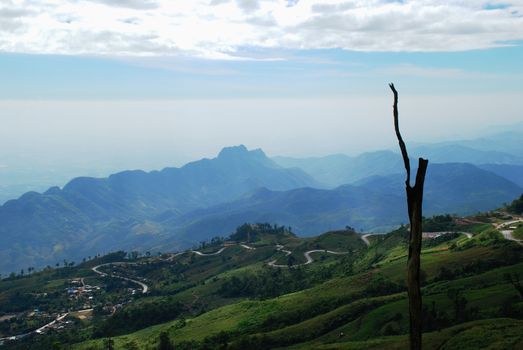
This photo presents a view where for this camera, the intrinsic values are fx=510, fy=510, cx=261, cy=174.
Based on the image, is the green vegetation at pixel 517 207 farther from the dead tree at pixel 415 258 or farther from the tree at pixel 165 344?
the dead tree at pixel 415 258

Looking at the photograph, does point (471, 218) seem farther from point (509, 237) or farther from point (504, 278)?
point (504, 278)

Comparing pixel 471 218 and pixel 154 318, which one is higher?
pixel 471 218

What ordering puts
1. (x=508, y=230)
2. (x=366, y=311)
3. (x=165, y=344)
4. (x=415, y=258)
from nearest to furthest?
(x=415, y=258)
(x=366, y=311)
(x=165, y=344)
(x=508, y=230)

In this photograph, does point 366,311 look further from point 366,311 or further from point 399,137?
point 399,137

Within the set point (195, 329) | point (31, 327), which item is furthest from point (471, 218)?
point (31, 327)

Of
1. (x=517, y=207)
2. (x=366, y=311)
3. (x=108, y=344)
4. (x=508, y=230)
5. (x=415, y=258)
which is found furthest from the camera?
(x=517, y=207)

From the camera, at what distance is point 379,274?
372ft

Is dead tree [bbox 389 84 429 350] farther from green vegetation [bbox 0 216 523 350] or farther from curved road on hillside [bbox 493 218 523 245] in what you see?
curved road on hillside [bbox 493 218 523 245]

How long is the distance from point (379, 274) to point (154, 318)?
74.0 meters

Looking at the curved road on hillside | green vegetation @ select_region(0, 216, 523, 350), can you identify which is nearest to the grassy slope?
green vegetation @ select_region(0, 216, 523, 350)

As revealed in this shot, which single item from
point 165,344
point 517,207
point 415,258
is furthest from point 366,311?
point 517,207

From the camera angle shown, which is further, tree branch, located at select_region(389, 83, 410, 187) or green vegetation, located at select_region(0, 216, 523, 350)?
green vegetation, located at select_region(0, 216, 523, 350)

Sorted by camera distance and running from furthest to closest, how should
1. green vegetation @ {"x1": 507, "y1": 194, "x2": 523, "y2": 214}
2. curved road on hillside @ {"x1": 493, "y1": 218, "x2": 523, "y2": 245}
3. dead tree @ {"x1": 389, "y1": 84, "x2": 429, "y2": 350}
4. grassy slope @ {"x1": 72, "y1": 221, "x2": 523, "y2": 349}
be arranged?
1. green vegetation @ {"x1": 507, "y1": 194, "x2": 523, "y2": 214}
2. curved road on hillside @ {"x1": 493, "y1": 218, "x2": 523, "y2": 245}
3. grassy slope @ {"x1": 72, "y1": 221, "x2": 523, "y2": 349}
4. dead tree @ {"x1": 389, "y1": 84, "x2": 429, "y2": 350}

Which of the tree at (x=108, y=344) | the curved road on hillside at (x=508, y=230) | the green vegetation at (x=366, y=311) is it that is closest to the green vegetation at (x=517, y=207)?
the curved road on hillside at (x=508, y=230)
